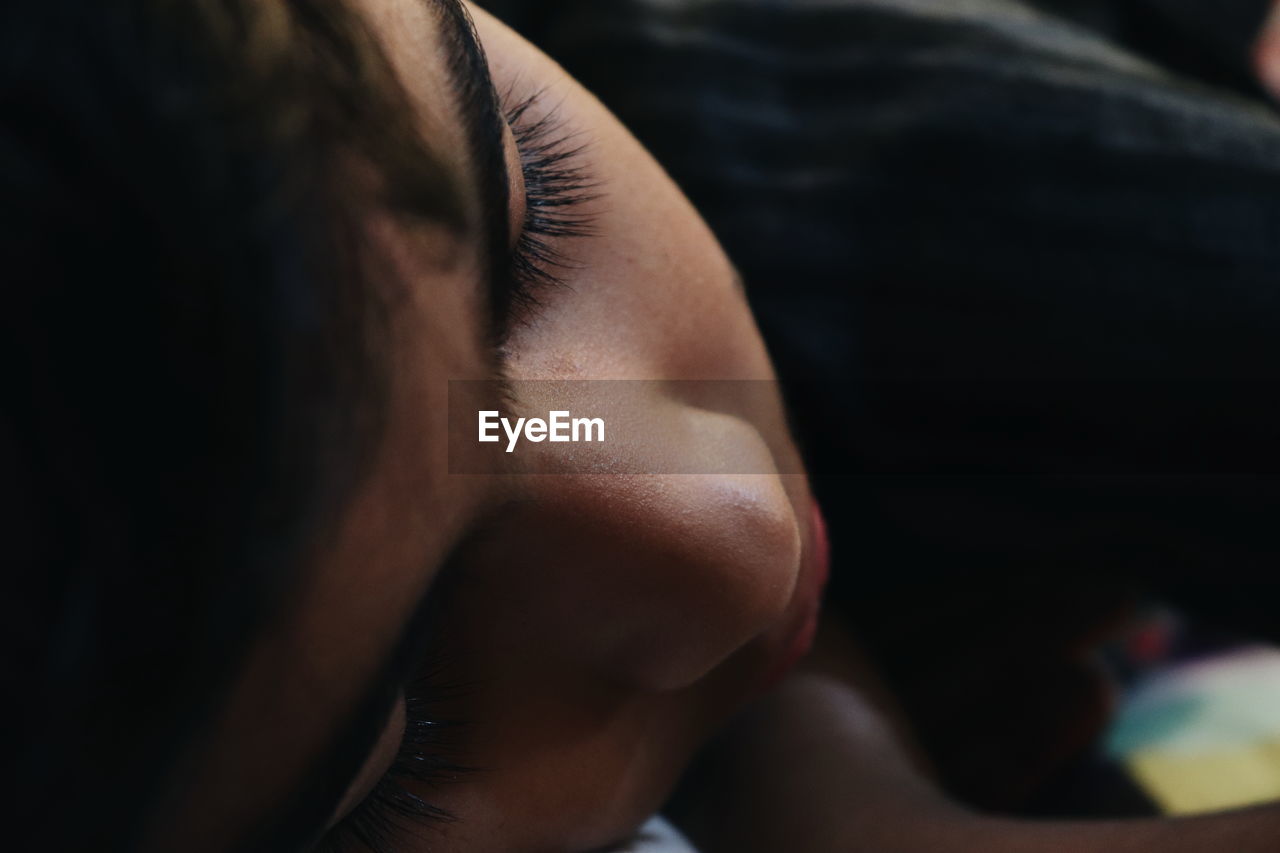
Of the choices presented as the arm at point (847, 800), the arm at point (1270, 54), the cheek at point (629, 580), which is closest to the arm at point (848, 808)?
the arm at point (847, 800)

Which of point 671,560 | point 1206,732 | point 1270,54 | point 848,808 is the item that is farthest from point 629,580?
point 1270,54

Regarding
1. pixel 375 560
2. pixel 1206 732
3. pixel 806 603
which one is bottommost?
pixel 1206 732

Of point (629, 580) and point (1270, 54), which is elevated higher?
point (1270, 54)

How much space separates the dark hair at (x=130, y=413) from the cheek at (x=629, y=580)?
0.36ft

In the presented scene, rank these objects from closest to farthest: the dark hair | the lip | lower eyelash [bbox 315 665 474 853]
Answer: the dark hair → lower eyelash [bbox 315 665 474 853] → the lip

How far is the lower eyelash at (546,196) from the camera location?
38cm

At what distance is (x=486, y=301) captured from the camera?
1.11 feet

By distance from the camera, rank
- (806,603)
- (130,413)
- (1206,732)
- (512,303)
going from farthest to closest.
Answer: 1. (1206,732)
2. (806,603)
3. (512,303)
4. (130,413)

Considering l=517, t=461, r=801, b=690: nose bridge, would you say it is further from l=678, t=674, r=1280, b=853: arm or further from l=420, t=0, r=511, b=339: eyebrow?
l=678, t=674, r=1280, b=853: arm

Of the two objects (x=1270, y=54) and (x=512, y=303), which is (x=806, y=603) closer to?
(x=512, y=303)

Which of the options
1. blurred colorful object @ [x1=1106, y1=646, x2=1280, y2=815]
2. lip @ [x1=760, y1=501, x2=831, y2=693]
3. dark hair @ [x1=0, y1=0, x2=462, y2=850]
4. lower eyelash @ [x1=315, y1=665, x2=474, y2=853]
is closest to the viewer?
dark hair @ [x1=0, y1=0, x2=462, y2=850]

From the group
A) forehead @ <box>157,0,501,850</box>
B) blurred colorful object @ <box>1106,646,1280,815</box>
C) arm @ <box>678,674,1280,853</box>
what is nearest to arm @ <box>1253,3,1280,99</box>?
blurred colorful object @ <box>1106,646,1280,815</box>

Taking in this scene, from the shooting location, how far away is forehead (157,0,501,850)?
0.90 ft

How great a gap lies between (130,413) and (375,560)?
0.07 meters
